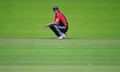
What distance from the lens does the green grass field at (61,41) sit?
38.9 ft

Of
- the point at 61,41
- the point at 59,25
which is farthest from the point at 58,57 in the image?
the point at 59,25

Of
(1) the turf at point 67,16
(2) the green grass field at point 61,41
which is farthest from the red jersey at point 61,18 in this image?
(1) the turf at point 67,16

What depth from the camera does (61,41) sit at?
18.1 metres

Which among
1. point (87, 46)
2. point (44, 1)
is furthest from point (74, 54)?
point (44, 1)

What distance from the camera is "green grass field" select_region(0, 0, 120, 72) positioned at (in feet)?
38.9

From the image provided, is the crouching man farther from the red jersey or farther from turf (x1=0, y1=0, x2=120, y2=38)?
turf (x1=0, y1=0, x2=120, y2=38)

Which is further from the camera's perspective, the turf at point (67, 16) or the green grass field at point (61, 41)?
the turf at point (67, 16)

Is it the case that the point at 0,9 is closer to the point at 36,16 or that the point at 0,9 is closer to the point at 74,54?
the point at 36,16

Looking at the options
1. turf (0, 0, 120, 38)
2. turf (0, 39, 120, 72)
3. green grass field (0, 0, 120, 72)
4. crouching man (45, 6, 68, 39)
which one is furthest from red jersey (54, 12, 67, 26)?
turf (0, 0, 120, 38)

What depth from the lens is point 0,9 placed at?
A: 3092cm

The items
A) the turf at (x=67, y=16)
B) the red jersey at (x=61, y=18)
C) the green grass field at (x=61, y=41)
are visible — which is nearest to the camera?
the green grass field at (x=61, y=41)

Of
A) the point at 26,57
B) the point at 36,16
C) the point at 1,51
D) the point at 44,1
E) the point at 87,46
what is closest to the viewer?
the point at 26,57

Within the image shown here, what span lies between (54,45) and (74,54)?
8.32ft

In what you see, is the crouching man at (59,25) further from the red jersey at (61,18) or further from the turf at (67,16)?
the turf at (67,16)
